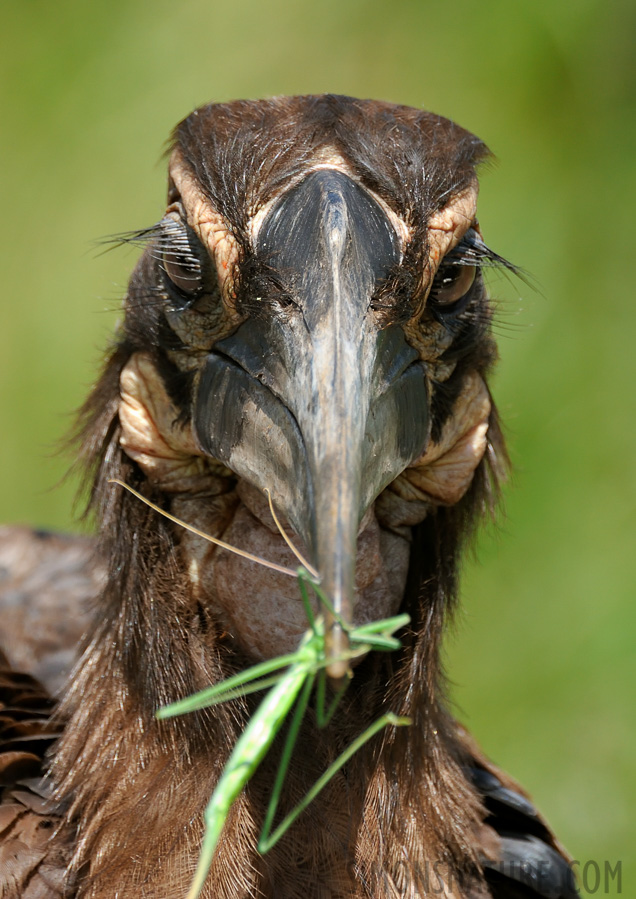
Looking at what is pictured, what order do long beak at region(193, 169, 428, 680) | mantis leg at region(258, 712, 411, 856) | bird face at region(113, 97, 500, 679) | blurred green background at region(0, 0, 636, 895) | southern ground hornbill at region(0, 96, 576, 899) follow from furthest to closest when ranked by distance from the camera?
blurred green background at region(0, 0, 636, 895) < southern ground hornbill at region(0, 96, 576, 899) < bird face at region(113, 97, 500, 679) < long beak at region(193, 169, 428, 680) < mantis leg at region(258, 712, 411, 856)

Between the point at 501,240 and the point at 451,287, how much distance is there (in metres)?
4.39

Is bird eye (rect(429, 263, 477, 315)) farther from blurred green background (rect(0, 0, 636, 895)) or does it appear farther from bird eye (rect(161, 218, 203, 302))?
blurred green background (rect(0, 0, 636, 895))

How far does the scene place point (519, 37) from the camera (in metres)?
7.54

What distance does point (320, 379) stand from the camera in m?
1.96

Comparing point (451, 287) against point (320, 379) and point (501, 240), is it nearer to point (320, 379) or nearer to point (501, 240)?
point (320, 379)

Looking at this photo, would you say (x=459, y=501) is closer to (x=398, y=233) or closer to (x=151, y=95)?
(x=398, y=233)

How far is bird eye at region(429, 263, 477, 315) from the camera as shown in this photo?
2.42 m

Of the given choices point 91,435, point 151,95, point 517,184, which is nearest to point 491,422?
point 91,435

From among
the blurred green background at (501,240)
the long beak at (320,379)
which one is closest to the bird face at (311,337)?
the long beak at (320,379)

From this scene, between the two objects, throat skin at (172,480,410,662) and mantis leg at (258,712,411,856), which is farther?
throat skin at (172,480,410,662)

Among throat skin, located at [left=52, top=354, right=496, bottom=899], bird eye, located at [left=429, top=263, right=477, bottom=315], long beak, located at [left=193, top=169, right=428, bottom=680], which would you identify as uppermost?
bird eye, located at [left=429, top=263, right=477, bottom=315]

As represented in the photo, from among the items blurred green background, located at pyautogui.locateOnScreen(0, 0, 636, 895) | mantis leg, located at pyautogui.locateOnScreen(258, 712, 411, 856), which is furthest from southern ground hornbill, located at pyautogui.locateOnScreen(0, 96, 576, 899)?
blurred green background, located at pyautogui.locateOnScreen(0, 0, 636, 895)

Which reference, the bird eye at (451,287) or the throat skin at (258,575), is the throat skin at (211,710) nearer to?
the throat skin at (258,575)

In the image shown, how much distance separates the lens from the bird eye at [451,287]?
7.93 ft
